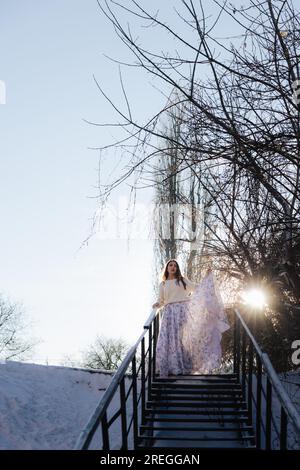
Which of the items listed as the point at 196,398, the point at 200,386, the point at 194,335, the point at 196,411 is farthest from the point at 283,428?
the point at 194,335

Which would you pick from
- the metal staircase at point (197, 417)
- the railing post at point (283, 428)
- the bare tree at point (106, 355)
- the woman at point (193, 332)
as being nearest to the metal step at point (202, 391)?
the metal staircase at point (197, 417)

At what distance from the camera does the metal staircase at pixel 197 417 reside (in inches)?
217

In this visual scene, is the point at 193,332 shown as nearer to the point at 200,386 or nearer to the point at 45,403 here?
the point at 200,386

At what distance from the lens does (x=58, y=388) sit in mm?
A: 11195

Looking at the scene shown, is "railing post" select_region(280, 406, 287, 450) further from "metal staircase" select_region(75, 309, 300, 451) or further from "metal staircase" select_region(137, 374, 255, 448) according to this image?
"metal staircase" select_region(137, 374, 255, 448)

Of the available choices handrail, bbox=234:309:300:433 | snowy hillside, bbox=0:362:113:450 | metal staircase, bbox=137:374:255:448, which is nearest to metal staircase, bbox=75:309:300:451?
metal staircase, bbox=137:374:255:448

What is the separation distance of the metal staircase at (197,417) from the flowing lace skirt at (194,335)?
0.64 meters

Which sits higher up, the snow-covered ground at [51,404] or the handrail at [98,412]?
the snow-covered ground at [51,404]

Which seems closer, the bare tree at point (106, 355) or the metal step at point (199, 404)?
the metal step at point (199, 404)

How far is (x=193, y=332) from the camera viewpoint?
7816 millimetres

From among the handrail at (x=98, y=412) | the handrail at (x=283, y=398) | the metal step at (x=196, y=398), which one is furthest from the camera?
the metal step at (x=196, y=398)

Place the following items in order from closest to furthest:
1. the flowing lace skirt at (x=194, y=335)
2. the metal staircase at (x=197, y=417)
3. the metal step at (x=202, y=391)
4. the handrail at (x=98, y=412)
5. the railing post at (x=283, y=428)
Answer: the handrail at (x=98, y=412), the railing post at (x=283, y=428), the metal staircase at (x=197, y=417), the metal step at (x=202, y=391), the flowing lace skirt at (x=194, y=335)

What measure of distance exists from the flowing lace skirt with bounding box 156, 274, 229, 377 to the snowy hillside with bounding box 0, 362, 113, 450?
2.46m

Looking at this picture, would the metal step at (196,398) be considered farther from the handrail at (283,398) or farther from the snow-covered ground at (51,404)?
the snow-covered ground at (51,404)
